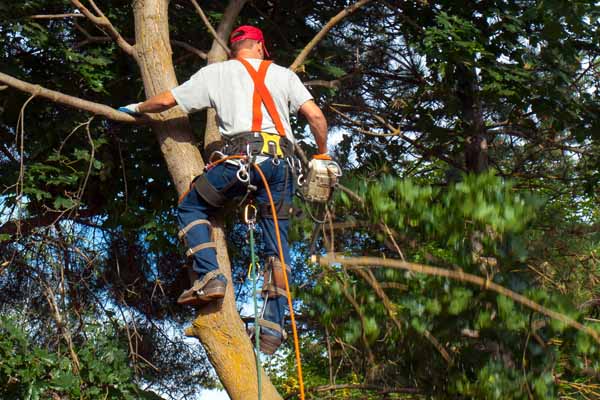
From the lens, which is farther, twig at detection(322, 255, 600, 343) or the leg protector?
the leg protector

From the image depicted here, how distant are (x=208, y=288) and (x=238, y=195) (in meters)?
0.55

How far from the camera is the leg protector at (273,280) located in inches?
180

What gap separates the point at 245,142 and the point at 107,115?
97 cm

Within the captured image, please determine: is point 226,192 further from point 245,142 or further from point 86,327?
point 86,327

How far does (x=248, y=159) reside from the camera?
451cm

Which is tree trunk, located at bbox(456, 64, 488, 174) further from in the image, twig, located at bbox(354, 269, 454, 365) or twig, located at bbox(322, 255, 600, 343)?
twig, located at bbox(322, 255, 600, 343)

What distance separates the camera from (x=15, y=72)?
635 cm

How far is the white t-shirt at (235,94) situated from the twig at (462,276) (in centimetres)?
108

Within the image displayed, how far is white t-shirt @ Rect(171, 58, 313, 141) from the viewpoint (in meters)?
4.65

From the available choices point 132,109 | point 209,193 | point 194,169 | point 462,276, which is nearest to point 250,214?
point 209,193

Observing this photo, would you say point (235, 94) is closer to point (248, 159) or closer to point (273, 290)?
point (248, 159)

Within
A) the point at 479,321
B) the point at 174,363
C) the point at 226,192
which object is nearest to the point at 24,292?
the point at 174,363

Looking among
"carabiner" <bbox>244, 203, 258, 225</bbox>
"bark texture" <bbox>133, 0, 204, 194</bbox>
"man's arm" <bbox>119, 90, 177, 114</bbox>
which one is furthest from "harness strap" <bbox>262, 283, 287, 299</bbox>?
"man's arm" <bbox>119, 90, 177, 114</bbox>

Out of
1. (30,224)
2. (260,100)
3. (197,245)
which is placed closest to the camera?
(197,245)
